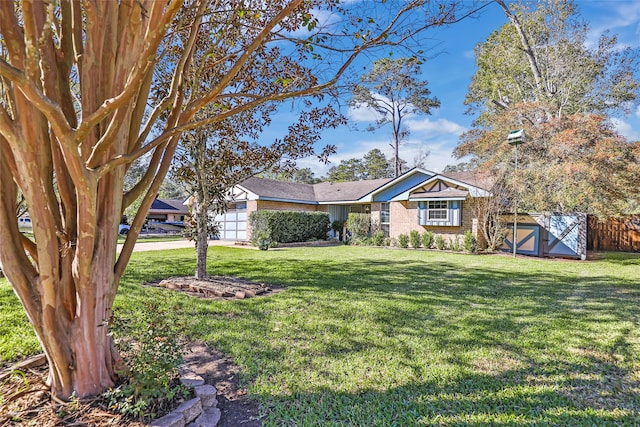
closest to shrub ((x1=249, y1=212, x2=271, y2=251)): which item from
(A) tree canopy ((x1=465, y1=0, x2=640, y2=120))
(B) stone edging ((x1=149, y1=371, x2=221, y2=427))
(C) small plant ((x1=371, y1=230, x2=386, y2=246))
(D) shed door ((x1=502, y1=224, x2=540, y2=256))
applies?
(C) small plant ((x1=371, y1=230, x2=386, y2=246))

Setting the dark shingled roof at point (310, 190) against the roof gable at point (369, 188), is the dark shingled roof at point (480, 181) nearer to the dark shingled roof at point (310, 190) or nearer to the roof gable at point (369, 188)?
the roof gable at point (369, 188)

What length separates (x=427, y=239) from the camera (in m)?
15.6

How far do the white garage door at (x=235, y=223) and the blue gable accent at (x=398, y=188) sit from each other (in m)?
7.95

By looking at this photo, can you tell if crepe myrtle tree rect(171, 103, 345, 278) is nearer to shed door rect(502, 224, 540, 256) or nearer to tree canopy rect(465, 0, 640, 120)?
shed door rect(502, 224, 540, 256)

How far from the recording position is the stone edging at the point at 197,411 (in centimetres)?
220

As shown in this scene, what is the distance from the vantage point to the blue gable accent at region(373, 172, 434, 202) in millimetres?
18266

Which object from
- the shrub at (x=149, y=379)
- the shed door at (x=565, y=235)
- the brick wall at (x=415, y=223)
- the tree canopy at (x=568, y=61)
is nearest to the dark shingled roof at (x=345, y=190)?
the brick wall at (x=415, y=223)

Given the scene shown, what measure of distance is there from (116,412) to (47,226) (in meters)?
1.37

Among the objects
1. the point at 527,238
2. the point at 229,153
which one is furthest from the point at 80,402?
the point at 527,238

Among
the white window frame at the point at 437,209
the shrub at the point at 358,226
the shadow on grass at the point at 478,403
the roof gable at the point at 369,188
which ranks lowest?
the shadow on grass at the point at 478,403

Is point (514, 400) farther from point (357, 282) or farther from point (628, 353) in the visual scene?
point (357, 282)

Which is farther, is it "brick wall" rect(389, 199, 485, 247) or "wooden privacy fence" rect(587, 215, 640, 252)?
"wooden privacy fence" rect(587, 215, 640, 252)

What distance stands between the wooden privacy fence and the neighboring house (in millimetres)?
7095

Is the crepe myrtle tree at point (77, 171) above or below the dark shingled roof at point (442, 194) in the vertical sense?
below
